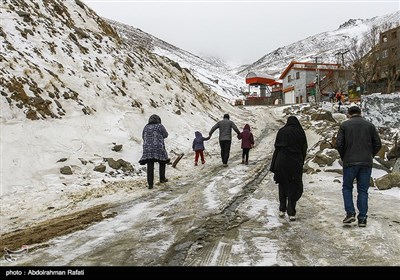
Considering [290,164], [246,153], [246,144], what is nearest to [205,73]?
[246,153]

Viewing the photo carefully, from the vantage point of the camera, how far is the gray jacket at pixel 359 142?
5809 mm

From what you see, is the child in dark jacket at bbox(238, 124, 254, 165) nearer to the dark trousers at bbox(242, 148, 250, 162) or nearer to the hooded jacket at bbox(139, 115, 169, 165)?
the dark trousers at bbox(242, 148, 250, 162)

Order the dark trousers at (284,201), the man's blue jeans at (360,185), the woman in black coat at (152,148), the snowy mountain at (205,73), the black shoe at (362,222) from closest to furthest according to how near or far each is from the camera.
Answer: the black shoe at (362,222) → the man's blue jeans at (360,185) → the dark trousers at (284,201) → the woman in black coat at (152,148) → the snowy mountain at (205,73)

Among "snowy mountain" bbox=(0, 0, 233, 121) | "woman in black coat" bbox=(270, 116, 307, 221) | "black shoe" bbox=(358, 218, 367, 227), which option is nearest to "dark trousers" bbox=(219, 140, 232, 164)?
"snowy mountain" bbox=(0, 0, 233, 121)

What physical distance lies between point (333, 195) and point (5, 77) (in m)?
10.4

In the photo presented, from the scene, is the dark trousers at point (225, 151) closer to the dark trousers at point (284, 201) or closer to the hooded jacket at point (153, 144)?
the hooded jacket at point (153, 144)

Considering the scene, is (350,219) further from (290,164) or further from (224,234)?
(224,234)

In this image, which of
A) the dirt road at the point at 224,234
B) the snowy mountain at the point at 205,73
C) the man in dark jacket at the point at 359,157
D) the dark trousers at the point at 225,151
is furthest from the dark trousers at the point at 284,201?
the snowy mountain at the point at 205,73

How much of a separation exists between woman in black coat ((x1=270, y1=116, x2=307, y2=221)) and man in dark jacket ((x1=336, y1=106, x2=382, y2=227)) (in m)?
0.77

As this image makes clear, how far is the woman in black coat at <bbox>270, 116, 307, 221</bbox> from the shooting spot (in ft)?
21.0

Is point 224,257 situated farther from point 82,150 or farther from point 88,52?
point 88,52

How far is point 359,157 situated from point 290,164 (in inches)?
43.8

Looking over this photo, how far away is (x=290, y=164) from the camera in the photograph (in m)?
6.41

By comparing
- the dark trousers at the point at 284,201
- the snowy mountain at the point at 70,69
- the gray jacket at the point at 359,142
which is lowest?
the dark trousers at the point at 284,201
